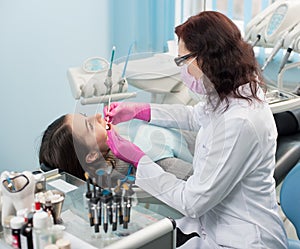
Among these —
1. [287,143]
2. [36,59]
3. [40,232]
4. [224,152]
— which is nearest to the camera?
[40,232]

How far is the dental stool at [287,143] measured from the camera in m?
2.03

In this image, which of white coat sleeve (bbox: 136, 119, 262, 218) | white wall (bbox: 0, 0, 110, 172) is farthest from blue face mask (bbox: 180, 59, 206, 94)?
white wall (bbox: 0, 0, 110, 172)

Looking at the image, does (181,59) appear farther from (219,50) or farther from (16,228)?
(16,228)

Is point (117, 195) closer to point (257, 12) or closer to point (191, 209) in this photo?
point (191, 209)

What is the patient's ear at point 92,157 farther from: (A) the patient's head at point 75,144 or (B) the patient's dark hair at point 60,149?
(B) the patient's dark hair at point 60,149

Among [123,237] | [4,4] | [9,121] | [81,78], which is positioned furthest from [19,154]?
[123,237]

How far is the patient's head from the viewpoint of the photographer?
131cm

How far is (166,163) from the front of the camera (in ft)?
4.74

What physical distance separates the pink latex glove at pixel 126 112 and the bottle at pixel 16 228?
50 cm

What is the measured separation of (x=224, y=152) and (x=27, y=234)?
54 centimetres

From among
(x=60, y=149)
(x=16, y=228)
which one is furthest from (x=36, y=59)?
(x=16, y=228)

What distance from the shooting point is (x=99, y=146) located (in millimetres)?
1320

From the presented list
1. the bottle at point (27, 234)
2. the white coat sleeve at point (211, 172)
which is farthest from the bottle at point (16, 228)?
the white coat sleeve at point (211, 172)

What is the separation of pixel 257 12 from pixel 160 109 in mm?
1481
